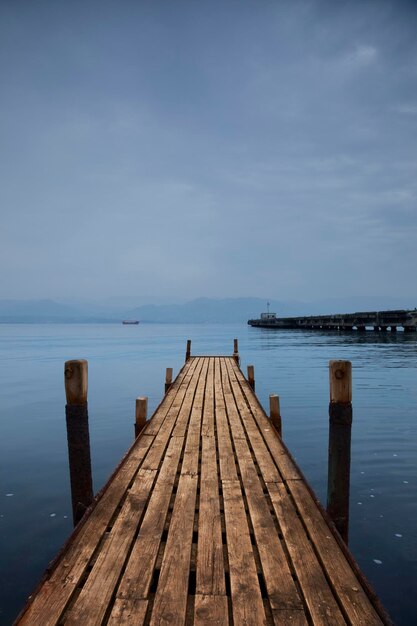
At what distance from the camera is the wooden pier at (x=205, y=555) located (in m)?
2.97

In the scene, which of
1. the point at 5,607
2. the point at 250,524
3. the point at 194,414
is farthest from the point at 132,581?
the point at 194,414

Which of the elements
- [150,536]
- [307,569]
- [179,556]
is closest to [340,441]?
[307,569]

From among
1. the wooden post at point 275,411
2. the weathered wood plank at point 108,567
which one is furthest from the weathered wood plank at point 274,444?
the weathered wood plank at point 108,567

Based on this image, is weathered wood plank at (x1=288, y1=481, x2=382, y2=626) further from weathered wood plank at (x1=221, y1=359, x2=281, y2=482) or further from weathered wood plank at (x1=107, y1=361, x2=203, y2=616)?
weathered wood plank at (x1=107, y1=361, x2=203, y2=616)

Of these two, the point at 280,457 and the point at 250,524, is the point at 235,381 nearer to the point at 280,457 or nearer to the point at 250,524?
the point at 280,457

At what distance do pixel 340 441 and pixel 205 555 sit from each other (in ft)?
7.34

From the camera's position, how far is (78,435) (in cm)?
518

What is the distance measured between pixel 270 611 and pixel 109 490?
109 inches

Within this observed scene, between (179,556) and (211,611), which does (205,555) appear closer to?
(179,556)

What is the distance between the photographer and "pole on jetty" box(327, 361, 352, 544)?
493 centimetres

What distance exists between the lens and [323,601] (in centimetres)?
308

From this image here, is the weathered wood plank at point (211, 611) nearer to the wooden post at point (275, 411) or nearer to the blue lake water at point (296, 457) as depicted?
the blue lake water at point (296, 457)

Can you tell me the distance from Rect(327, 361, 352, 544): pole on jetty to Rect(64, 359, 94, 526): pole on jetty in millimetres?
3127

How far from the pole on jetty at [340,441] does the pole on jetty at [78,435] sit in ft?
10.3
